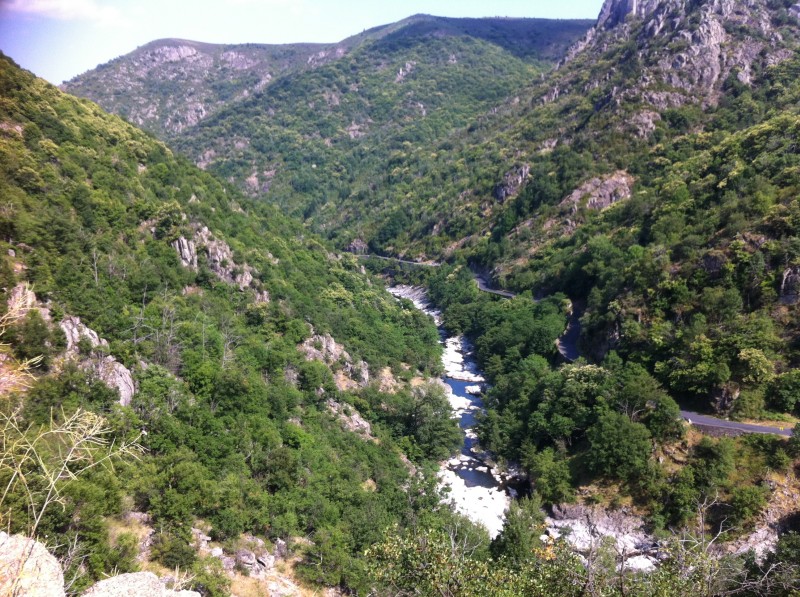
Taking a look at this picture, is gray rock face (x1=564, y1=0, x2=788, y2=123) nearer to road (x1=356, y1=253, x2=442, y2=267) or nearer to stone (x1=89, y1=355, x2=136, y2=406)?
road (x1=356, y1=253, x2=442, y2=267)

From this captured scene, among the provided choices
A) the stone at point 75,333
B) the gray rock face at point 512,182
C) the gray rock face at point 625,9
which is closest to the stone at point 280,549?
the stone at point 75,333

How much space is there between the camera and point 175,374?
38500 mm

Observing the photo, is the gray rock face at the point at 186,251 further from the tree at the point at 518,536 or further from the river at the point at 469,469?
the tree at the point at 518,536

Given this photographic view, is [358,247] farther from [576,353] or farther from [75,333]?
[75,333]

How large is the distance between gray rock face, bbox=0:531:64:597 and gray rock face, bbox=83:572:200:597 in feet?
7.88

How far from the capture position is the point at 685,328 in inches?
1919

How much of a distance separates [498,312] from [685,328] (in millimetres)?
38754

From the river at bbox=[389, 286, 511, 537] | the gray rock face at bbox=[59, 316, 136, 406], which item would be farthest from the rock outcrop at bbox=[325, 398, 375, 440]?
the gray rock face at bbox=[59, 316, 136, 406]

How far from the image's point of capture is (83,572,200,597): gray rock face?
44.0 ft

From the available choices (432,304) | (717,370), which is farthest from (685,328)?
(432,304)

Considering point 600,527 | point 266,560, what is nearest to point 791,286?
point 600,527

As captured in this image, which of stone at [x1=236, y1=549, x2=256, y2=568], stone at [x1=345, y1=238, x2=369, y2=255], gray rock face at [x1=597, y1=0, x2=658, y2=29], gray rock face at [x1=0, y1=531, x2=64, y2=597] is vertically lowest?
stone at [x1=236, y1=549, x2=256, y2=568]

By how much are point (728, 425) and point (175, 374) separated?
49.0 metres

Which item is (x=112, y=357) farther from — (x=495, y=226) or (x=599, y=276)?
(x=495, y=226)
